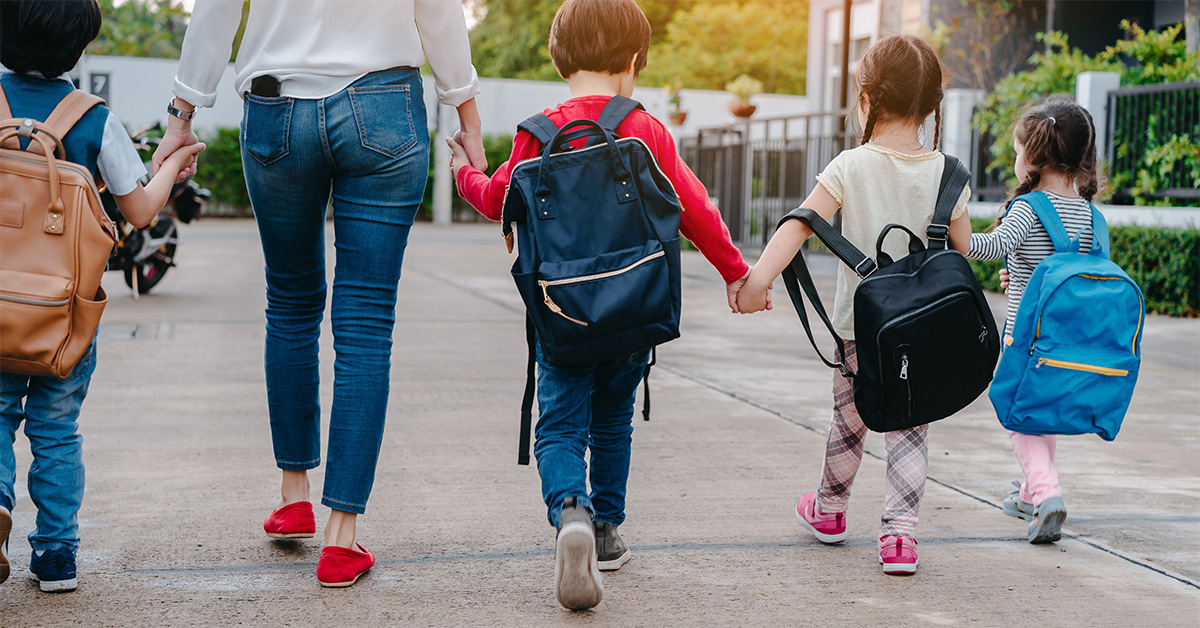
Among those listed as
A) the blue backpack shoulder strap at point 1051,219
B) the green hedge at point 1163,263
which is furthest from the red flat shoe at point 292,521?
the green hedge at point 1163,263

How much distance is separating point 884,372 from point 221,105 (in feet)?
88.5

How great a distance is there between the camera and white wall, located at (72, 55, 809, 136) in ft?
88.6

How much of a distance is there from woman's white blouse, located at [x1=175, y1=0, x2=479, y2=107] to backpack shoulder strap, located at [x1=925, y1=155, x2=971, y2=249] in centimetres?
132

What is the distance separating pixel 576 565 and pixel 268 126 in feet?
4.17

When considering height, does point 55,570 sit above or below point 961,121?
below

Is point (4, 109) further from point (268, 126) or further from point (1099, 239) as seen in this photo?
point (1099, 239)

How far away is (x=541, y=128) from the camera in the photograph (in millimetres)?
2770

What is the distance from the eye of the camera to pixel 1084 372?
3369 millimetres

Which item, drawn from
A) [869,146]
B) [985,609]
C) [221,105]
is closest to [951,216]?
[869,146]

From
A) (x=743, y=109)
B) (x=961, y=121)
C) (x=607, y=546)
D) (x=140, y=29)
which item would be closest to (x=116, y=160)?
(x=607, y=546)

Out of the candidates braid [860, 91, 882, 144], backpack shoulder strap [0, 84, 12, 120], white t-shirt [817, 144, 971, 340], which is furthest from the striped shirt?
backpack shoulder strap [0, 84, 12, 120]

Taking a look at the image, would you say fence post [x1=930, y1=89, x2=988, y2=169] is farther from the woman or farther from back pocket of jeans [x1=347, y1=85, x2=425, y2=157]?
back pocket of jeans [x1=347, y1=85, x2=425, y2=157]

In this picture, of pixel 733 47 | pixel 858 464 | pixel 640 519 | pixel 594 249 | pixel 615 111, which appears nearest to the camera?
pixel 594 249

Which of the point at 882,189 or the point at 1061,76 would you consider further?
the point at 1061,76
